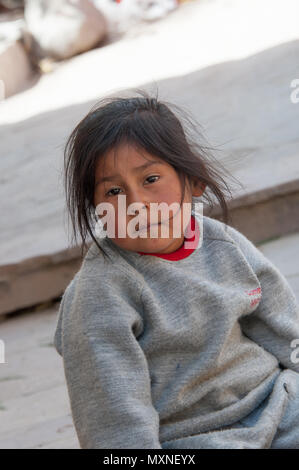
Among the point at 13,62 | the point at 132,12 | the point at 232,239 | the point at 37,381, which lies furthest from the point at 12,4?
the point at 232,239

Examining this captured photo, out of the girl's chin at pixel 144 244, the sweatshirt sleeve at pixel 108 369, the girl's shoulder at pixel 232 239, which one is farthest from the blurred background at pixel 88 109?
the sweatshirt sleeve at pixel 108 369

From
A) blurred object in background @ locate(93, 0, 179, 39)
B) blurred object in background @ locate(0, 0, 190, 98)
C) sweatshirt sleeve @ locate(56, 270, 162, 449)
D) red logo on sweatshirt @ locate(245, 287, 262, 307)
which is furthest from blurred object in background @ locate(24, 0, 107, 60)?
sweatshirt sleeve @ locate(56, 270, 162, 449)

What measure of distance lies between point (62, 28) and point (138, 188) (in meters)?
6.77

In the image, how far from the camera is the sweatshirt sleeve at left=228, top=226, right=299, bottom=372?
6.06 feet

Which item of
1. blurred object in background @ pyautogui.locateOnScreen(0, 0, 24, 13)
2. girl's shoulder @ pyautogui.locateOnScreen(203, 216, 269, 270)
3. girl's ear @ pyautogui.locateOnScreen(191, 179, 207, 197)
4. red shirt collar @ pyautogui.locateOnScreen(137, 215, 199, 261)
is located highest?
girl's ear @ pyautogui.locateOnScreen(191, 179, 207, 197)

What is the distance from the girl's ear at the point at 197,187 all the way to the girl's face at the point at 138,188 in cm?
8

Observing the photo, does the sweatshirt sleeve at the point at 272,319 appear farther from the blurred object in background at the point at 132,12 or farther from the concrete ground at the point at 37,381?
the blurred object in background at the point at 132,12

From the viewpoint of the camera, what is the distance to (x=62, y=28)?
806 centimetres

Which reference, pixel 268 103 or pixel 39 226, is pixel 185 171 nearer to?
pixel 39 226

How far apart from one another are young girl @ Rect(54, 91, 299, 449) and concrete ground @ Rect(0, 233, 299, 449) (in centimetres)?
73

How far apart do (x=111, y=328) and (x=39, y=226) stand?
269 cm

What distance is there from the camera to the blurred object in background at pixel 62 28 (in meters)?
8.05

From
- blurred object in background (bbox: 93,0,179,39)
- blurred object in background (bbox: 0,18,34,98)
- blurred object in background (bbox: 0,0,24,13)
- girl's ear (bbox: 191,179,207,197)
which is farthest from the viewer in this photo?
blurred object in background (bbox: 0,0,24,13)

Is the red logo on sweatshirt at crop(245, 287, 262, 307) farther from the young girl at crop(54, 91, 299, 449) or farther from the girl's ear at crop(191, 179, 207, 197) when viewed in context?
the girl's ear at crop(191, 179, 207, 197)
